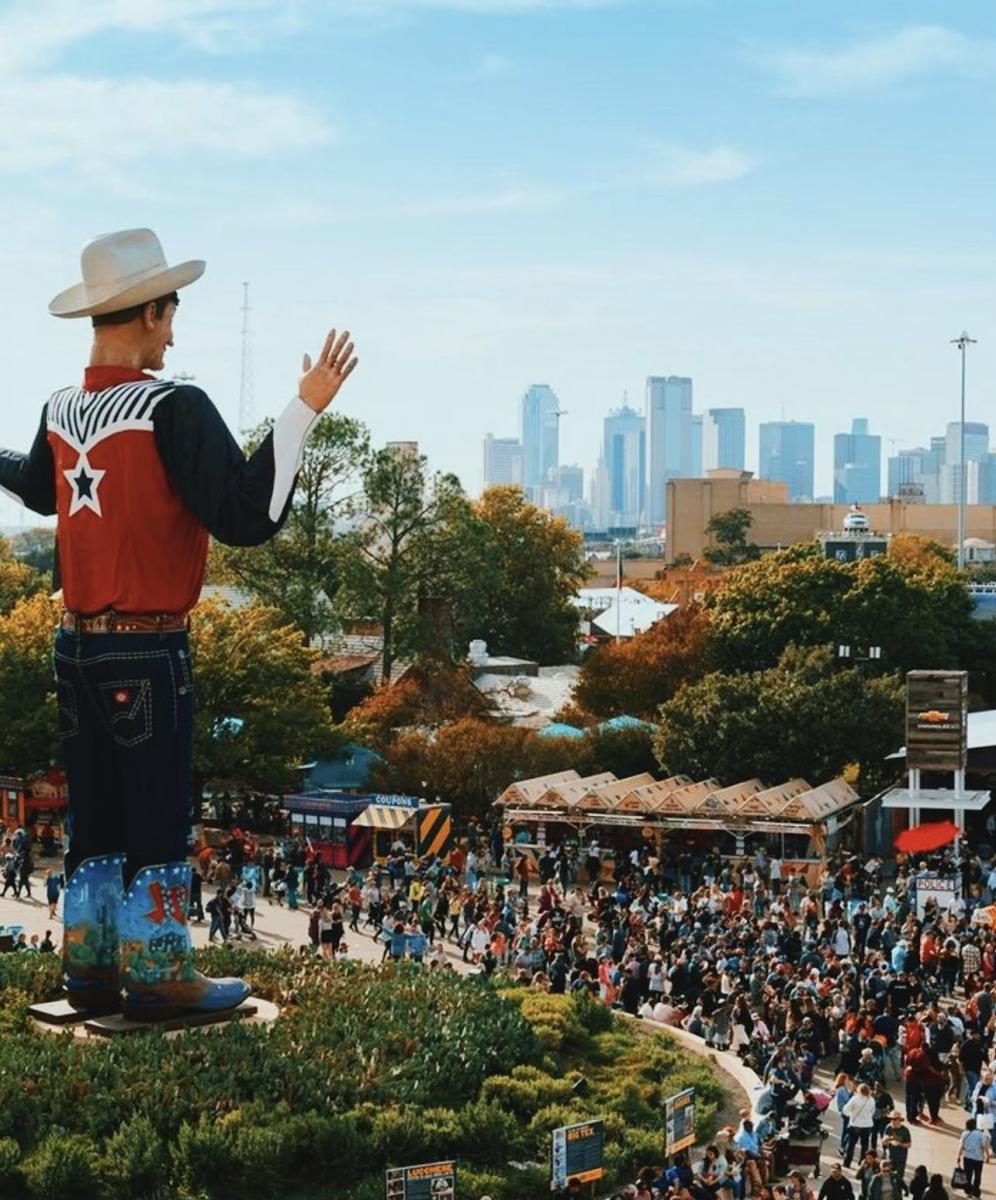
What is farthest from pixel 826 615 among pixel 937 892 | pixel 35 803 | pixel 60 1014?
pixel 60 1014

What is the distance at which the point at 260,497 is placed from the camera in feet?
54.2

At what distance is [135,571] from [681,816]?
2222 cm

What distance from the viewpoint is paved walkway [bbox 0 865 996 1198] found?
68.3ft

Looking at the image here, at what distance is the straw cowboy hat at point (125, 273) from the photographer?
17.2 m

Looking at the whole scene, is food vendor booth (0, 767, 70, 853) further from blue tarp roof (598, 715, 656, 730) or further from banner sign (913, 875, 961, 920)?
banner sign (913, 875, 961, 920)

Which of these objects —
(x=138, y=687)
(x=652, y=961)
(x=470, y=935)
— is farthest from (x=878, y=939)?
(x=138, y=687)

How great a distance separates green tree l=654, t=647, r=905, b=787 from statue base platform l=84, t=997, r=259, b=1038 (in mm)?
24059

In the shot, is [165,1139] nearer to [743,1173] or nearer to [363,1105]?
[363,1105]

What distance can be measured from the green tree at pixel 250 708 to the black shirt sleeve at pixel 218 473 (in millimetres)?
24595

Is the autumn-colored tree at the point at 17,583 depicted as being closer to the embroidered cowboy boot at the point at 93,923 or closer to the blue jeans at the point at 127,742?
the embroidered cowboy boot at the point at 93,923

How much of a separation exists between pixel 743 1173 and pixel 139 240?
996cm

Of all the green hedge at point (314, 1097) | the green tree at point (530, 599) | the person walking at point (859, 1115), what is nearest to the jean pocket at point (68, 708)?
the green hedge at point (314, 1097)

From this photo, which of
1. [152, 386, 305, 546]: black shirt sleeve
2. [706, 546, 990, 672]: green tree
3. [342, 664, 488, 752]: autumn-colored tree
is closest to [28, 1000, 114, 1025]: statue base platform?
[152, 386, 305, 546]: black shirt sleeve

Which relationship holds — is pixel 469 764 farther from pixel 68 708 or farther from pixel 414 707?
pixel 68 708
